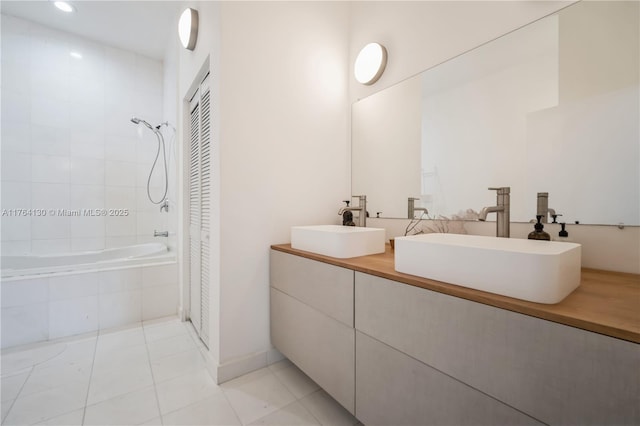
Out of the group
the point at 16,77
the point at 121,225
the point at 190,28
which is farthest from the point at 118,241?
the point at 190,28

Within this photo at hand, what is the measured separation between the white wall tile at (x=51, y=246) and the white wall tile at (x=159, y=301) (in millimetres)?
1297

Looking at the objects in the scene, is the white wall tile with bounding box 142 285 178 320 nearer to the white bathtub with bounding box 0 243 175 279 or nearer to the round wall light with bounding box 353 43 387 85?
the white bathtub with bounding box 0 243 175 279

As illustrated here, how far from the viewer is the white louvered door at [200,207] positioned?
1.73 metres

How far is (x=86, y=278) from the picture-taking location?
2.06 meters

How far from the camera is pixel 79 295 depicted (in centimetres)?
203

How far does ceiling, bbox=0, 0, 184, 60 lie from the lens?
2334mm

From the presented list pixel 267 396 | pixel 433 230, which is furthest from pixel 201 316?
pixel 433 230

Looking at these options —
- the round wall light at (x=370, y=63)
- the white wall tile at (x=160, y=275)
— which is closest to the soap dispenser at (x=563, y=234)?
the round wall light at (x=370, y=63)

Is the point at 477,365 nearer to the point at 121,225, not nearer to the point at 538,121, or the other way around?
the point at 538,121

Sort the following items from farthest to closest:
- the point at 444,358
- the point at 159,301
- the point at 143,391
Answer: the point at 159,301 < the point at 143,391 < the point at 444,358

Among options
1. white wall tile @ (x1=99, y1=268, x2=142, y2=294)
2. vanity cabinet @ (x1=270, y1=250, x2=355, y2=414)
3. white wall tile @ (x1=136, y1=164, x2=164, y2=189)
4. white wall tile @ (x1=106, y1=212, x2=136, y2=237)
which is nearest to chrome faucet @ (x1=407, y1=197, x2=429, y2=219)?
vanity cabinet @ (x1=270, y1=250, x2=355, y2=414)

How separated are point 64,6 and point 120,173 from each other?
1.56 metres

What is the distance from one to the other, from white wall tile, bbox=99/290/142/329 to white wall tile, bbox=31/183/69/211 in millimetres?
1380

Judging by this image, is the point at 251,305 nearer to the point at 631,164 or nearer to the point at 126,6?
the point at 631,164
